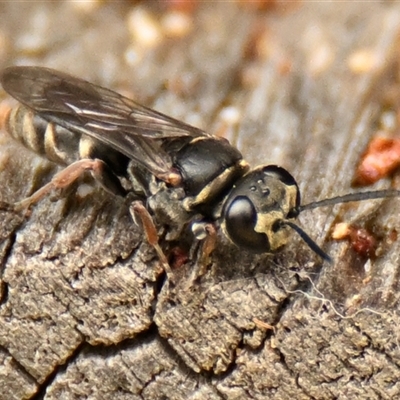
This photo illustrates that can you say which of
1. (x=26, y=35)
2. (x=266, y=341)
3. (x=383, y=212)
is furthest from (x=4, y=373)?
(x=26, y=35)

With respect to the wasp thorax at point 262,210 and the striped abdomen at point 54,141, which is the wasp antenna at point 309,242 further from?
the striped abdomen at point 54,141

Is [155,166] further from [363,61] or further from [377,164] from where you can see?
[363,61]

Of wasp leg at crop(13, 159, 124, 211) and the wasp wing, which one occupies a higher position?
the wasp wing

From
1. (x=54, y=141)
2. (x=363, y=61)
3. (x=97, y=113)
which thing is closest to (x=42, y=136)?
(x=54, y=141)

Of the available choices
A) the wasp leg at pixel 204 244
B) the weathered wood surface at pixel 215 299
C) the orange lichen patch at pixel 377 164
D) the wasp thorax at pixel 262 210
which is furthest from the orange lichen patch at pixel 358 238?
the wasp leg at pixel 204 244

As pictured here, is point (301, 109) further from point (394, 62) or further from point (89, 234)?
point (89, 234)

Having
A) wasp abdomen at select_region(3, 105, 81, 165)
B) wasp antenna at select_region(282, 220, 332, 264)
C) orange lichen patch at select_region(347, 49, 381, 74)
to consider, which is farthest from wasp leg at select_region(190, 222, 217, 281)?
orange lichen patch at select_region(347, 49, 381, 74)

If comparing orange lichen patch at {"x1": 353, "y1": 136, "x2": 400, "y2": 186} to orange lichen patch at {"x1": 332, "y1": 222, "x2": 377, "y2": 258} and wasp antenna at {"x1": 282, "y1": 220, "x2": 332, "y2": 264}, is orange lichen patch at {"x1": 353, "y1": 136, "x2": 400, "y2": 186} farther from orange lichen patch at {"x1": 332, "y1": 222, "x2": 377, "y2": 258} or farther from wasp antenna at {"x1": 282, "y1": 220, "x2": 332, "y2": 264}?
wasp antenna at {"x1": 282, "y1": 220, "x2": 332, "y2": 264}
